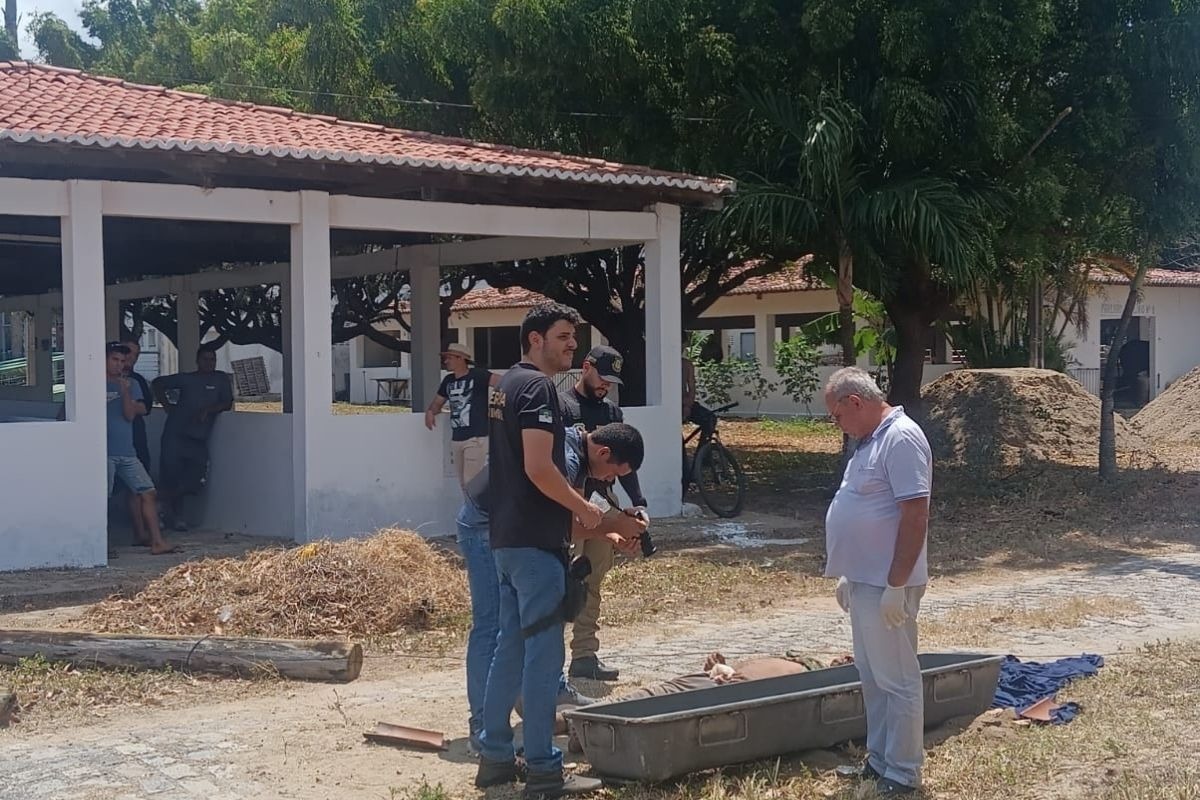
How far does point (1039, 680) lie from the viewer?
21.3 ft

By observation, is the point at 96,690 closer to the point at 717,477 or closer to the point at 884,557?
the point at 884,557

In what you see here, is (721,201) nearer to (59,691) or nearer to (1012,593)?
(1012,593)

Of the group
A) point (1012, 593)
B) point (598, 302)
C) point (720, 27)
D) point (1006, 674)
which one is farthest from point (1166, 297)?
point (1006, 674)

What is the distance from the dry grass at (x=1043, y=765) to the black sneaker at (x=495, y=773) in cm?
47

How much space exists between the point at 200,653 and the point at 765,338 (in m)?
23.9

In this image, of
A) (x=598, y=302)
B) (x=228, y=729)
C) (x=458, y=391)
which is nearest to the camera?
(x=228, y=729)

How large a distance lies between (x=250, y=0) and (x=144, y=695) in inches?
551

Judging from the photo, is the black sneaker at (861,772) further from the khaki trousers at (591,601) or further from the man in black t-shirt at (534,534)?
the khaki trousers at (591,601)

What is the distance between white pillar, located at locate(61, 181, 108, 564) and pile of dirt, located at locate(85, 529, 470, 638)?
189 centimetres

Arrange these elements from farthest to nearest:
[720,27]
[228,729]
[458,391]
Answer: [720,27], [458,391], [228,729]

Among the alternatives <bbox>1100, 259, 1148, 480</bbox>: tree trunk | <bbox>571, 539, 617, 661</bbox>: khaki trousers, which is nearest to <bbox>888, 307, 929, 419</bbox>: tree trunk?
<bbox>1100, 259, 1148, 480</bbox>: tree trunk

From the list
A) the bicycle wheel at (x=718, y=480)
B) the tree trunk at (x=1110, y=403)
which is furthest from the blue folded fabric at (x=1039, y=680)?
the tree trunk at (x=1110, y=403)

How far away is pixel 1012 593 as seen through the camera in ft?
31.1

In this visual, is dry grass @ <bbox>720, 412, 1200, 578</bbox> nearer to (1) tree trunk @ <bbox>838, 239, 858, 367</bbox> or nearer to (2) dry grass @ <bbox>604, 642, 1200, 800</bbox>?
(1) tree trunk @ <bbox>838, 239, 858, 367</bbox>
